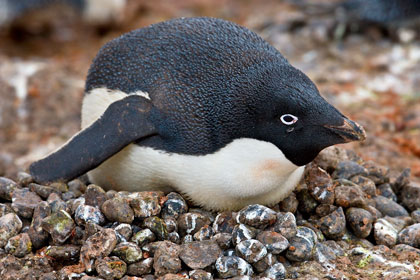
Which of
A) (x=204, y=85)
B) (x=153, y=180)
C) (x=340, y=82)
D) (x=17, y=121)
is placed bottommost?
(x=153, y=180)

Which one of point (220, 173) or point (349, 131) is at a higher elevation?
point (349, 131)

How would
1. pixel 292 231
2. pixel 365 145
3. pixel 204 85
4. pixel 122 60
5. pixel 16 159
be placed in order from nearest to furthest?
pixel 292 231
pixel 204 85
pixel 122 60
pixel 365 145
pixel 16 159

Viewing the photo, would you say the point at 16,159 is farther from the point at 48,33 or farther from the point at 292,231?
the point at 48,33

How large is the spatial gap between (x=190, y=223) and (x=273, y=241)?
17.8 inches

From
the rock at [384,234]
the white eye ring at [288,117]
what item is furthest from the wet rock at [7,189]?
the rock at [384,234]

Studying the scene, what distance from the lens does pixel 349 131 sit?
2904 mm

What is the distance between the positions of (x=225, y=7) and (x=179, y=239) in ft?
23.3

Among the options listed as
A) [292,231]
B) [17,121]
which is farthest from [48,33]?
[292,231]

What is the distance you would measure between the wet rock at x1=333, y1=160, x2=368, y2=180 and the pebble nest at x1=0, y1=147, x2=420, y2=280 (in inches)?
6.4

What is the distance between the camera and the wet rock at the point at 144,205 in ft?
10.1

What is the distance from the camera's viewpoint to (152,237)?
9.87 ft

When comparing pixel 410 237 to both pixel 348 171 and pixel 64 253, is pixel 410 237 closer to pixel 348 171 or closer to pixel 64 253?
pixel 348 171

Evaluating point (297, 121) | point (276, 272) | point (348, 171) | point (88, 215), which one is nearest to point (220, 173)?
point (297, 121)

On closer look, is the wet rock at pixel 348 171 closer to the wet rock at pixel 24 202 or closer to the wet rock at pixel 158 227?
the wet rock at pixel 158 227
